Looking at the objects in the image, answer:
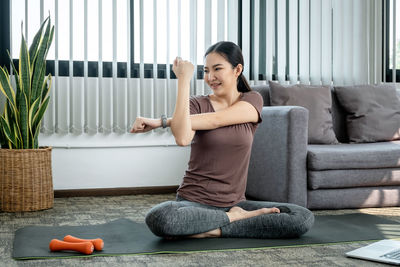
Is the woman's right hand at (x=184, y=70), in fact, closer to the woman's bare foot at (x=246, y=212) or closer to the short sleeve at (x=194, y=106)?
the short sleeve at (x=194, y=106)

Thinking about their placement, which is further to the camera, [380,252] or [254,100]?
[254,100]

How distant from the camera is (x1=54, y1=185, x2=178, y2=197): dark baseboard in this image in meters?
3.74

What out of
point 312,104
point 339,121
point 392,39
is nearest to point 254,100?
point 312,104

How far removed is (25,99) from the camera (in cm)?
316

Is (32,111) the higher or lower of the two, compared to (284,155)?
higher

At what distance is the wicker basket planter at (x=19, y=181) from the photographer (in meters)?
3.14

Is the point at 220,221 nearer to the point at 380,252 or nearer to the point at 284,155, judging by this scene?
the point at 380,252

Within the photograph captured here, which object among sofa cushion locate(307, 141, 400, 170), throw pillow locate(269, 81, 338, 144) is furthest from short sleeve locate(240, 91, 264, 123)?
throw pillow locate(269, 81, 338, 144)

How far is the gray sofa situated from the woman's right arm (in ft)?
3.64

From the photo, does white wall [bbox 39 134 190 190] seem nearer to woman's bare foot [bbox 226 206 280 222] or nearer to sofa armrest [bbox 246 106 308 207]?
sofa armrest [bbox 246 106 308 207]

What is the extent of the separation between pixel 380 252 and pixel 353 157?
1.25 m

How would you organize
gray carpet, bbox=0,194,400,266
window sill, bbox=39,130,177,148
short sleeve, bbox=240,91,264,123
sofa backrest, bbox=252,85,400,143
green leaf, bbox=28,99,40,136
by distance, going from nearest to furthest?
gray carpet, bbox=0,194,400,266, short sleeve, bbox=240,91,264,123, green leaf, bbox=28,99,40,136, window sill, bbox=39,130,177,148, sofa backrest, bbox=252,85,400,143

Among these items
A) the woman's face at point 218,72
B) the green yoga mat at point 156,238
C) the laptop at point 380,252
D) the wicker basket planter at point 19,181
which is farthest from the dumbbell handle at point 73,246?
the wicker basket planter at point 19,181

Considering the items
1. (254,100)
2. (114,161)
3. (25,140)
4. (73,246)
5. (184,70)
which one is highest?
(184,70)
